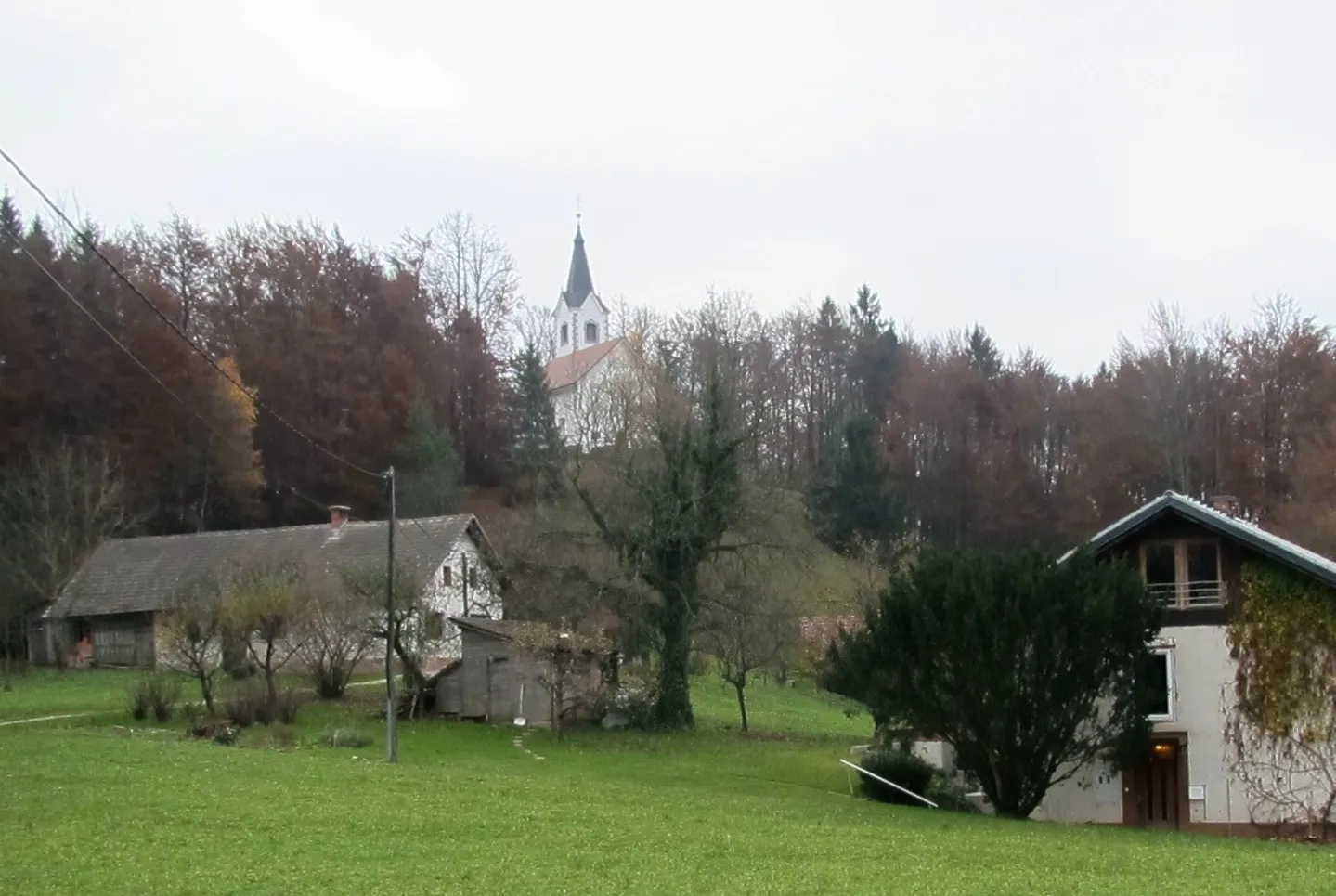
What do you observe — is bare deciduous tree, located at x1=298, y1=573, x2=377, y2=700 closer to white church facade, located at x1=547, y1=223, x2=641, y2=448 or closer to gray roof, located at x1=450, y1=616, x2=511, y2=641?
gray roof, located at x1=450, y1=616, x2=511, y2=641

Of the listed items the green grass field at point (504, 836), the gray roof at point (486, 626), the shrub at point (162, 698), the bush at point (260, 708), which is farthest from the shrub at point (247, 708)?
the gray roof at point (486, 626)

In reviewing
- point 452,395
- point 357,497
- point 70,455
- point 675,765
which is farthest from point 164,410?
point 675,765

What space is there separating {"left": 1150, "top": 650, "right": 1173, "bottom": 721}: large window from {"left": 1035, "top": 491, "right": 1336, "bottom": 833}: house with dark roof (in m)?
0.02

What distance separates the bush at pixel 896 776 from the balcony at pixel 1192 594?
6.03m

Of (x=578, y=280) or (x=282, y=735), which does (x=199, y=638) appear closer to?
(x=282, y=735)

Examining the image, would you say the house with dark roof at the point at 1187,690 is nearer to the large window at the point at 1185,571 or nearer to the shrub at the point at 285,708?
the large window at the point at 1185,571

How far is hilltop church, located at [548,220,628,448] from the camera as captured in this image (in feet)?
163

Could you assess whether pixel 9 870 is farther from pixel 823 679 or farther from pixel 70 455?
pixel 70 455

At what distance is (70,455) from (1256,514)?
155 feet

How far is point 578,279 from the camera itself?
124 meters

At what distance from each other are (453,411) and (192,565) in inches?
845

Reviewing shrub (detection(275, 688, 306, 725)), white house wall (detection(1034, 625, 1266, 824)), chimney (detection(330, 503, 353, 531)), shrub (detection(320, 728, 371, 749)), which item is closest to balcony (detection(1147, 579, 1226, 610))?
white house wall (detection(1034, 625, 1266, 824))

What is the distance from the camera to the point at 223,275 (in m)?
65.8

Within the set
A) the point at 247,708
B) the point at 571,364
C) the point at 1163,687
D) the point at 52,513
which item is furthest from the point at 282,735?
the point at 571,364
